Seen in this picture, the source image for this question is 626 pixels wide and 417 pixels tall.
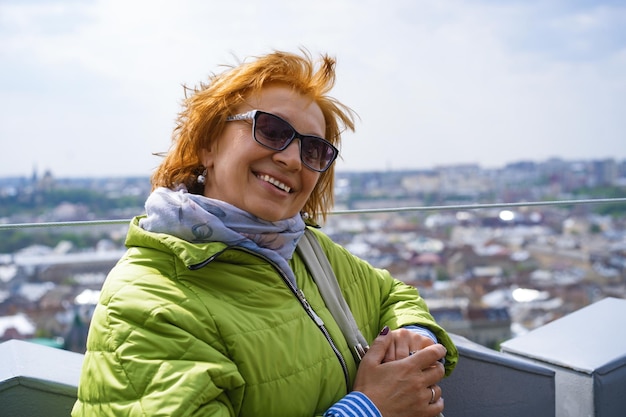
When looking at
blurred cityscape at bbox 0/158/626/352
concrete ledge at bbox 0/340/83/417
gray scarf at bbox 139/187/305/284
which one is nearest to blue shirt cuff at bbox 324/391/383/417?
gray scarf at bbox 139/187/305/284

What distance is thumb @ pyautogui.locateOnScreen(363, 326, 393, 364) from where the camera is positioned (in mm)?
1255

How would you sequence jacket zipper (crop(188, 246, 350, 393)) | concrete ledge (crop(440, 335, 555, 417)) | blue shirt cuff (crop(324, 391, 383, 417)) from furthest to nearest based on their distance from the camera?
1. concrete ledge (crop(440, 335, 555, 417))
2. jacket zipper (crop(188, 246, 350, 393))
3. blue shirt cuff (crop(324, 391, 383, 417))

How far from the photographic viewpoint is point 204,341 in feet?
3.46

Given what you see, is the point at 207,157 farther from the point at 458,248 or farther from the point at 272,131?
the point at 458,248

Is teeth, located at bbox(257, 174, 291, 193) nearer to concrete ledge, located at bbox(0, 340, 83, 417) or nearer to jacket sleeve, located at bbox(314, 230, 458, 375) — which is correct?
jacket sleeve, located at bbox(314, 230, 458, 375)

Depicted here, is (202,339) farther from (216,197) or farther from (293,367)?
(216,197)

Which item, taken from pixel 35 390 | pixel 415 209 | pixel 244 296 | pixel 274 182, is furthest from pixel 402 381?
pixel 415 209

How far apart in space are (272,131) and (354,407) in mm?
525

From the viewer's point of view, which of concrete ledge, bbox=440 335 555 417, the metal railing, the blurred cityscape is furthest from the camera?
the blurred cityscape

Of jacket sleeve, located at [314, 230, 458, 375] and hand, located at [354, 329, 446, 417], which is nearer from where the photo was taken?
hand, located at [354, 329, 446, 417]

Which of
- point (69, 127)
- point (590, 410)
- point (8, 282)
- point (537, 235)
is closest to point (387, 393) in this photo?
point (590, 410)

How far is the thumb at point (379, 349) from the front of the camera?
1255mm

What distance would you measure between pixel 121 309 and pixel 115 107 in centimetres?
6089

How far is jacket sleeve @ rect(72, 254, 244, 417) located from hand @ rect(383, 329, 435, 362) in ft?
1.22
